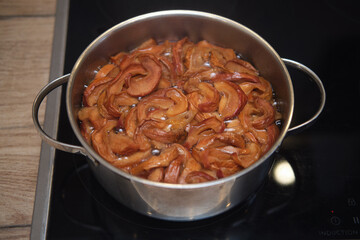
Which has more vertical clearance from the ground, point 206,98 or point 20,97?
point 206,98

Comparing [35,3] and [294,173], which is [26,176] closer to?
[35,3]

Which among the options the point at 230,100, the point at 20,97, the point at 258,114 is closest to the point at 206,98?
the point at 230,100

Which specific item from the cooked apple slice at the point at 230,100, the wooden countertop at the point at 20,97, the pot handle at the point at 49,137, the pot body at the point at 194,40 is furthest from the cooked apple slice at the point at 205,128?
the wooden countertop at the point at 20,97

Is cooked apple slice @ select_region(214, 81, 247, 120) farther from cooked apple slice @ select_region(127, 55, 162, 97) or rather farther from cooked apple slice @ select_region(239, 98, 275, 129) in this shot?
cooked apple slice @ select_region(127, 55, 162, 97)

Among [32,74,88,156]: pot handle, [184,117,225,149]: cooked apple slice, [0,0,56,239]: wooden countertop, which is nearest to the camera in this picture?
[32,74,88,156]: pot handle

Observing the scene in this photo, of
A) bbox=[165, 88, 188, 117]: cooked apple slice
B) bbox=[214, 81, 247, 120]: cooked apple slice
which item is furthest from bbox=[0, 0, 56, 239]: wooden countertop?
bbox=[214, 81, 247, 120]: cooked apple slice

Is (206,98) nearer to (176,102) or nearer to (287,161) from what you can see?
(176,102)

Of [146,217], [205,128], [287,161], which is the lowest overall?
[146,217]
